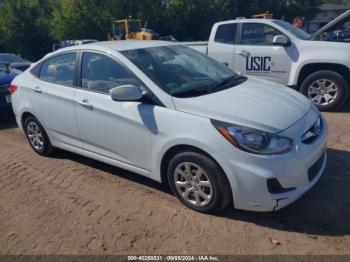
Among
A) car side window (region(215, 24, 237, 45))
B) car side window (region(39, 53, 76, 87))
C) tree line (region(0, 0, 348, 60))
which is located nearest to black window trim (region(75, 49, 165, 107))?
car side window (region(39, 53, 76, 87))

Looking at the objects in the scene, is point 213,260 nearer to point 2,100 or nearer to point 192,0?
point 2,100

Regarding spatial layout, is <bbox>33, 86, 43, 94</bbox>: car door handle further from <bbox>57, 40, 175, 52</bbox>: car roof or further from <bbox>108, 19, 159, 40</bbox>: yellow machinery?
<bbox>108, 19, 159, 40</bbox>: yellow machinery

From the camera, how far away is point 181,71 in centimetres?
404

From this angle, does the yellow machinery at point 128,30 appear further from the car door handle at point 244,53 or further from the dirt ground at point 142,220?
the dirt ground at point 142,220

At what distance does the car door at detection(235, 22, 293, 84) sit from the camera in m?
7.06

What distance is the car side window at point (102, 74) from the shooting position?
3.91m

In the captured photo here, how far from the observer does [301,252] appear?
9.75ft

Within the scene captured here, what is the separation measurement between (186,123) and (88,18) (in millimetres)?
35681

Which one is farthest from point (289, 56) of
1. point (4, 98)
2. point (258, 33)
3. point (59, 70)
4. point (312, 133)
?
point (4, 98)

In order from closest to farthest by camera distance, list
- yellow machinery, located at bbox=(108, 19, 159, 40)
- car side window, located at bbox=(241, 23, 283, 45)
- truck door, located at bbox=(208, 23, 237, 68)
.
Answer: car side window, located at bbox=(241, 23, 283, 45) < truck door, located at bbox=(208, 23, 237, 68) < yellow machinery, located at bbox=(108, 19, 159, 40)

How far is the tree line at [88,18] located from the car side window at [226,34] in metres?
28.6

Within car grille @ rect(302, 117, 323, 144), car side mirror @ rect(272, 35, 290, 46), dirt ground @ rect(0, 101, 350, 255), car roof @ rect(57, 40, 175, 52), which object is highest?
car roof @ rect(57, 40, 175, 52)

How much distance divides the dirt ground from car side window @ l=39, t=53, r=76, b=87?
122 centimetres

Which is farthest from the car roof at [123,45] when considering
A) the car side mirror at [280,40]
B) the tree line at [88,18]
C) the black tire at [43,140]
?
the tree line at [88,18]
